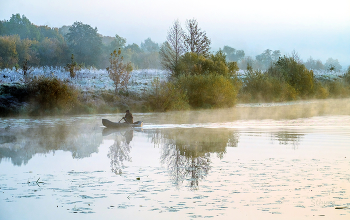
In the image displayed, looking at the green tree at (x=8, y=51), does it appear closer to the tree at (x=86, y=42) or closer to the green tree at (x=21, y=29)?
the tree at (x=86, y=42)

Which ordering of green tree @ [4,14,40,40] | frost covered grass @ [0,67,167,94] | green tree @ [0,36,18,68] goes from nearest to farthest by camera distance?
1. frost covered grass @ [0,67,167,94]
2. green tree @ [0,36,18,68]
3. green tree @ [4,14,40,40]

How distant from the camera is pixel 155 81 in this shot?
118 feet

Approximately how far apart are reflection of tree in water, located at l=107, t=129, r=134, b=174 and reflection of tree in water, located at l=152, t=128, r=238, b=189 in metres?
1.12

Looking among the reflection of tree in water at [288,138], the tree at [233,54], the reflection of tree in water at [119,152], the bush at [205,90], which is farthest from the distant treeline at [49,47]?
the tree at [233,54]

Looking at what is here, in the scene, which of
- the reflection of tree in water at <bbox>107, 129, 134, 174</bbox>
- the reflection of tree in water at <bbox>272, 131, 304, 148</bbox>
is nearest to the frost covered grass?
the reflection of tree in water at <bbox>107, 129, 134, 174</bbox>

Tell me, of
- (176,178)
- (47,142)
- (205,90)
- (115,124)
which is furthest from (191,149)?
(205,90)

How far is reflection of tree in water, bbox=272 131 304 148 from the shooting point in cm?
1534

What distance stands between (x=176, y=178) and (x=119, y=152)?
459cm

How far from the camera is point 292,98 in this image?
2271 inches

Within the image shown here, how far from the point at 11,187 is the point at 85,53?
69.6 meters

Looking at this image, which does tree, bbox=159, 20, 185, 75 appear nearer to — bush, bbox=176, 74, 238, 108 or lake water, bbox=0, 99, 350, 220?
bush, bbox=176, 74, 238, 108

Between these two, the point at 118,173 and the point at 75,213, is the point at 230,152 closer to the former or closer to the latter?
the point at 118,173

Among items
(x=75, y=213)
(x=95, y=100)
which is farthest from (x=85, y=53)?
(x=75, y=213)

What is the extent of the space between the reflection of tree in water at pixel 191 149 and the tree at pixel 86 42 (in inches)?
2276
